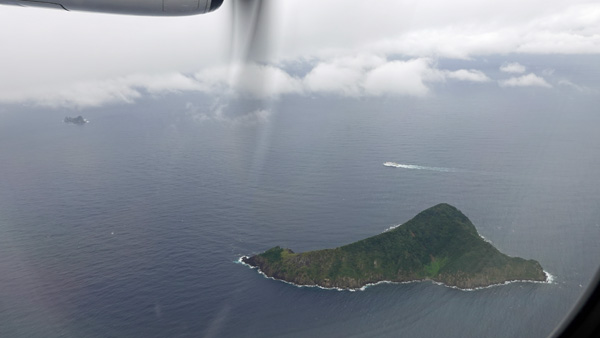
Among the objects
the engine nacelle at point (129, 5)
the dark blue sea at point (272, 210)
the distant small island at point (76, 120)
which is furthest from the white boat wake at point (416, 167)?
the distant small island at point (76, 120)

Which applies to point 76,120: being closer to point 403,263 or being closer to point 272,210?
point 272,210

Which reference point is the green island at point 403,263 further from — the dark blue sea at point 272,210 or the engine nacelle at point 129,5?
the engine nacelle at point 129,5

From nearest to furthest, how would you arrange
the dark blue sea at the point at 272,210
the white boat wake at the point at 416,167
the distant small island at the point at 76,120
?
1. the dark blue sea at the point at 272,210
2. the white boat wake at the point at 416,167
3. the distant small island at the point at 76,120

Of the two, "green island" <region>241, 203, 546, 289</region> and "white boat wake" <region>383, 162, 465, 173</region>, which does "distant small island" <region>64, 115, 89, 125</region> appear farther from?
"green island" <region>241, 203, 546, 289</region>

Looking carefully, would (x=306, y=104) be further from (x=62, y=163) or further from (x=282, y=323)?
(x=282, y=323)

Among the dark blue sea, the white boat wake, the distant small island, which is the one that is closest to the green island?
the dark blue sea

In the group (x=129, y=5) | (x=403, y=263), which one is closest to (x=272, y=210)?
(x=403, y=263)
